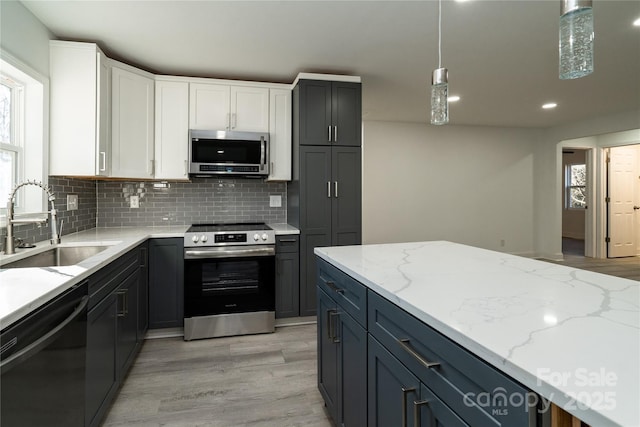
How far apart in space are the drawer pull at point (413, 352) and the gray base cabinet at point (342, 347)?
331mm

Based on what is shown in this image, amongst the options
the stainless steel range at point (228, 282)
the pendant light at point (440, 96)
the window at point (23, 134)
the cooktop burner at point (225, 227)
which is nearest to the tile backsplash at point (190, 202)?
the cooktop burner at point (225, 227)

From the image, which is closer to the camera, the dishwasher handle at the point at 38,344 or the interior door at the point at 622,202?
the dishwasher handle at the point at 38,344

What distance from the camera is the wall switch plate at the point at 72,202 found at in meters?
2.96

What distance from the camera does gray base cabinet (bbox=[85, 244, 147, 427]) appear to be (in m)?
1.68

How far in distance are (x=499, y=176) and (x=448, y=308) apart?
649 cm

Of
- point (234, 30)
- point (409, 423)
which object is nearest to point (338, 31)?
point (234, 30)

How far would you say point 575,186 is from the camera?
9.12m

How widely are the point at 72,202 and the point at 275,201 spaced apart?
6.29 ft

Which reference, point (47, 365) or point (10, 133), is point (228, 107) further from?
point (47, 365)

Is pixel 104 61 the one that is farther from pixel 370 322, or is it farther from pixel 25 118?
pixel 370 322

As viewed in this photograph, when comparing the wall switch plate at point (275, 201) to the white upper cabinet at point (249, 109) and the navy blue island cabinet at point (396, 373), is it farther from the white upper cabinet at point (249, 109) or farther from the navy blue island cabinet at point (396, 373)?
the navy blue island cabinet at point (396, 373)

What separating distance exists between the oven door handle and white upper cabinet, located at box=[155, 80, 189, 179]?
841mm

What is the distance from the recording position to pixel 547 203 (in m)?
6.66

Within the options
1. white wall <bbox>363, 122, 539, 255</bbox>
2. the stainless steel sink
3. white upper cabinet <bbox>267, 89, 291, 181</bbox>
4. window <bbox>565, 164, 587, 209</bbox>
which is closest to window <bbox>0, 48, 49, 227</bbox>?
the stainless steel sink
